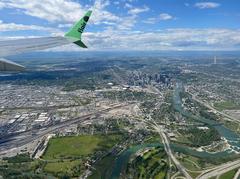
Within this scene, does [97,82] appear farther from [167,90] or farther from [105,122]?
[105,122]

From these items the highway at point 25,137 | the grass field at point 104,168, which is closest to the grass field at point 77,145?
the grass field at point 104,168

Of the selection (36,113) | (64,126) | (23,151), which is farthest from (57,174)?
(36,113)

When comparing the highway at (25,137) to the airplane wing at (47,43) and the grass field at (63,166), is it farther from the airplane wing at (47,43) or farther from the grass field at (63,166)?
the airplane wing at (47,43)

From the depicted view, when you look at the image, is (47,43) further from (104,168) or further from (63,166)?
(104,168)

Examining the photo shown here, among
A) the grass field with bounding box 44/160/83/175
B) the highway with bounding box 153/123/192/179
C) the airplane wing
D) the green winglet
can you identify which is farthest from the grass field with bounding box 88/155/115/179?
the green winglet

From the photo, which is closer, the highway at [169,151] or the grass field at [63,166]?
the grass field at [63,166]

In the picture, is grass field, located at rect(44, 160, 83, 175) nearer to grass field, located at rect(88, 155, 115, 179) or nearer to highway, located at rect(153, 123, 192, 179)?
grass field, located at rect(88, 155, 115, 179)
